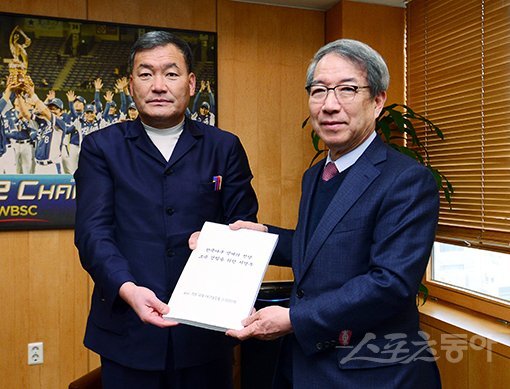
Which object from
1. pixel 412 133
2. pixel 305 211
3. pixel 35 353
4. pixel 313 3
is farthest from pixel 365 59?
pixel 35 353

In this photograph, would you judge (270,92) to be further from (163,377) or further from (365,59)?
(163,377)

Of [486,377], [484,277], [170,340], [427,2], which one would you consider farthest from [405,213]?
[427,2]

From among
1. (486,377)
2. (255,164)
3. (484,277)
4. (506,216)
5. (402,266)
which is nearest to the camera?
(402,266)

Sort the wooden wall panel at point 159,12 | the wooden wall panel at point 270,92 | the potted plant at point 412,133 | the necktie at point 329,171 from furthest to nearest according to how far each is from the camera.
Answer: the wooden wall panel at point 270,92 → the wooden wall panel at point 159,12 → the potted plant at point 412,133 → the necktie at point 329,171

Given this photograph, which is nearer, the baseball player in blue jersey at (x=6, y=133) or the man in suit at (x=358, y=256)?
the man in suit at (x=358, y=256)

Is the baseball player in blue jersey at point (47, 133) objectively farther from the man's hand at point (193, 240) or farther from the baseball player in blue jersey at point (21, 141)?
the man's hand at point (193, 240)

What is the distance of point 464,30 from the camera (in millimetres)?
2807

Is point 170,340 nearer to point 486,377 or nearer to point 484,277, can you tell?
point 486,377

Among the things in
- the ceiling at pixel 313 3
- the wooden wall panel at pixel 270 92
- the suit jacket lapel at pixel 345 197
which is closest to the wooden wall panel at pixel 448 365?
the wooden wall panel at pixel 270 92

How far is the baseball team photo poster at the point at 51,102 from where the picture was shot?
285cm

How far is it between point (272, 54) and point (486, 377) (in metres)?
2.22

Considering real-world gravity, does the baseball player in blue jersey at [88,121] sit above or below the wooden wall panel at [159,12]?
below

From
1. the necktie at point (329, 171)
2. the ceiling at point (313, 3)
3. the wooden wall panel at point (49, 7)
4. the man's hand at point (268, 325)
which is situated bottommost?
the man's hand at point (268, 325)

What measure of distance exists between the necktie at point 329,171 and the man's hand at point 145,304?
1.90ft
